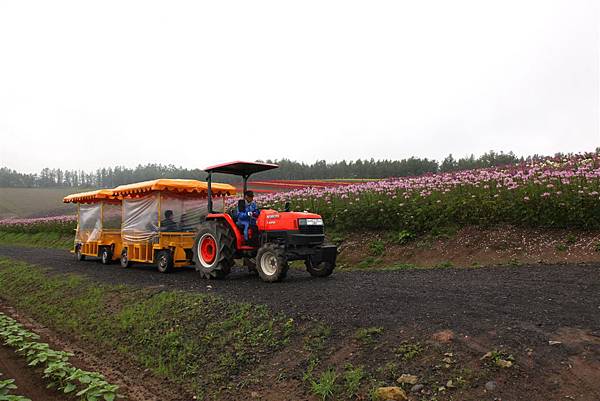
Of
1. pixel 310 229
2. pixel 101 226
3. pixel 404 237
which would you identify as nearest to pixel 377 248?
pixel 404 237

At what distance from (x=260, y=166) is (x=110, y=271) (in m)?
5.82

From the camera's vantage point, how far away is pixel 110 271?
41.3 feet

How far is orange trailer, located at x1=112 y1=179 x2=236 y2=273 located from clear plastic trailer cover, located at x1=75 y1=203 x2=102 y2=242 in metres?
2.62

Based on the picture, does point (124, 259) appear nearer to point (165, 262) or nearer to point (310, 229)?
point (165, 262)

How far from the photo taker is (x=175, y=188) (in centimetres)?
1194

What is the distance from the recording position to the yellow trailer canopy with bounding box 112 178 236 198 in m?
11.7

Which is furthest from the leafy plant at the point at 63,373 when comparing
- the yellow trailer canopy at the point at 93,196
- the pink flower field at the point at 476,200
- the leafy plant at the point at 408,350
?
the pink flower field at the point at 476,200

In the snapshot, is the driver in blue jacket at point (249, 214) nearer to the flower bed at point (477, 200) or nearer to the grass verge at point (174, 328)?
the grass verge at point (174, 328)

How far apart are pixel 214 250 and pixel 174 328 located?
3280 millimetres

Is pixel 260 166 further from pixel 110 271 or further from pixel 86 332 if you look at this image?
pixel 110 271

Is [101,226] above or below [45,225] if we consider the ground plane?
above

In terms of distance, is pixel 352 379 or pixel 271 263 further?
pixel 271 263

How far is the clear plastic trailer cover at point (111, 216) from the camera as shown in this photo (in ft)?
48.5

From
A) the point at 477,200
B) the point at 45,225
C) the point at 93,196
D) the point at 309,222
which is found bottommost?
the point at 45,225
